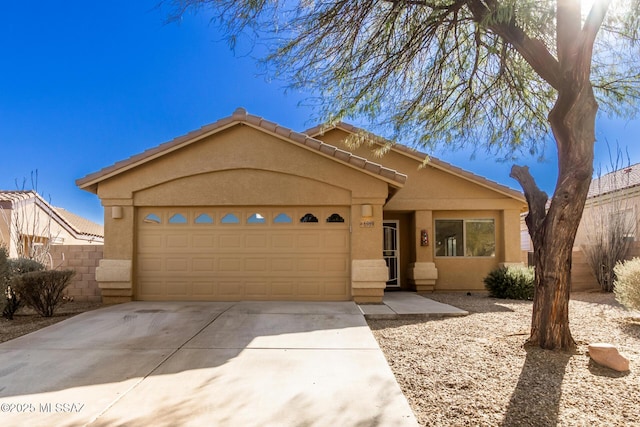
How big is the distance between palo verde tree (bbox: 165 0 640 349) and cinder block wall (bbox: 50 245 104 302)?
757cm

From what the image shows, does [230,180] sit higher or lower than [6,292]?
higher

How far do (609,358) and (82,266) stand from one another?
11.9 metres

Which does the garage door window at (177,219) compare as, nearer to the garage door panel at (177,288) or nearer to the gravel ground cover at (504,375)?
the garage door panel at (177,288)

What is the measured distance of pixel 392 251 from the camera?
13484 mm

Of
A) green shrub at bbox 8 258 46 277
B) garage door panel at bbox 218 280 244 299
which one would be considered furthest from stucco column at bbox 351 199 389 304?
green shrub at bbox 8 258 46 277

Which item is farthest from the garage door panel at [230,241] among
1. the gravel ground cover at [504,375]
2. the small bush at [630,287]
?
the small bush at [630,287]

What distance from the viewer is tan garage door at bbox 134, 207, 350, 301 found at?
9.68m

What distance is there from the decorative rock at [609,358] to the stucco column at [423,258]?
759cm

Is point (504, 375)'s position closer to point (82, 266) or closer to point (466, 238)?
point (466, 238)

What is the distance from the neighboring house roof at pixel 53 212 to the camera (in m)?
14.9

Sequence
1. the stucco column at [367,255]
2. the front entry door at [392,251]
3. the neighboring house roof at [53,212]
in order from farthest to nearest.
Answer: the neighboring house roof at [53,212] < the front entry door at [392,251] < the stucco column at [367,255]

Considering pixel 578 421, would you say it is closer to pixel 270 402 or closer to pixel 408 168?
pixel 270 402

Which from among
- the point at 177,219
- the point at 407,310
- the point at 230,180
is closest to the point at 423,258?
the point at 407,310

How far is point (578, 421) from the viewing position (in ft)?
11.3
